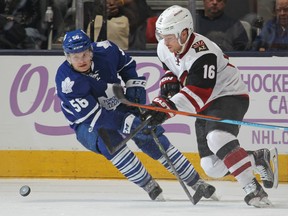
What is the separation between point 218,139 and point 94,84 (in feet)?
2.59

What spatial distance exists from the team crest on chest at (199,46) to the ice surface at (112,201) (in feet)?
2.65

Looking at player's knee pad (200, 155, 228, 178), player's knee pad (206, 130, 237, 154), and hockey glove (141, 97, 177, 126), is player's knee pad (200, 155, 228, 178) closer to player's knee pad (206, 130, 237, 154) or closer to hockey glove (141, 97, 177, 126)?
player's knee pad (206, 130, 237, 154)

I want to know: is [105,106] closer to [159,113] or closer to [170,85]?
[170,85]

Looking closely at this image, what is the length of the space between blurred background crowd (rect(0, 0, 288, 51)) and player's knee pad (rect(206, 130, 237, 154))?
1741 mm

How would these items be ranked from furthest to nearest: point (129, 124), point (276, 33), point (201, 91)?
point (276, 33) → point (129, 124) → point (201, 91)

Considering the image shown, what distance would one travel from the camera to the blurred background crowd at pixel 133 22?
7727 mm

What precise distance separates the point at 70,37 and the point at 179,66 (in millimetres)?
602

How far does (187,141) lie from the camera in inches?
302

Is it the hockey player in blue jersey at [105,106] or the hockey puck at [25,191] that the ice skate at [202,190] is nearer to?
the hockey player in blue jersey at [105,106]

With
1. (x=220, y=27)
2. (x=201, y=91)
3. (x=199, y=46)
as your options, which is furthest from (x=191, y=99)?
(x=220, y=27)

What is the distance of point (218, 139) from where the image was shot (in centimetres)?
604

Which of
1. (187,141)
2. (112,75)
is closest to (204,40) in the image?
(112,75)

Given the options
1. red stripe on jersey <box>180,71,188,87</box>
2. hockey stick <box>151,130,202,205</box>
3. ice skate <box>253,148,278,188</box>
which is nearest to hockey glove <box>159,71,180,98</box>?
red stripe on jersey <box>180,71,188,87</box>

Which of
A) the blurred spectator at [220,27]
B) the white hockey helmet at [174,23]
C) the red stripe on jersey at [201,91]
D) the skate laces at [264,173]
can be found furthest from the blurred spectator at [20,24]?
the red stripe on jersey at [201,91]
